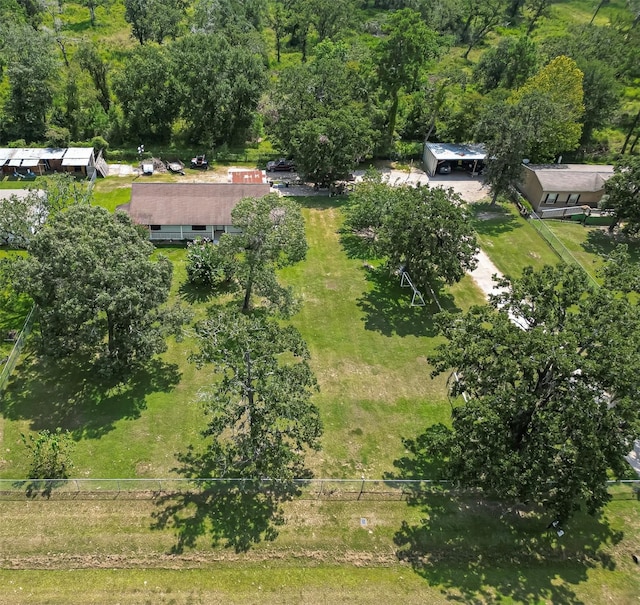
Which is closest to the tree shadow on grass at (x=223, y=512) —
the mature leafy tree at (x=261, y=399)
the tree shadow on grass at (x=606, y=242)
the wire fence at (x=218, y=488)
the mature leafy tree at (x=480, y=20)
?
the wire fence at (x=218, y=488)

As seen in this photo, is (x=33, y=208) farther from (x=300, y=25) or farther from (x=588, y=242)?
(x=300, y=25)

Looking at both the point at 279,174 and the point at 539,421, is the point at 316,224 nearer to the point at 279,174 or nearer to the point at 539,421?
the point at 279,174

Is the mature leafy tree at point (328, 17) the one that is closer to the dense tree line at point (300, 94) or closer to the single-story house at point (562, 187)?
the dense tree line at point (300, 94)

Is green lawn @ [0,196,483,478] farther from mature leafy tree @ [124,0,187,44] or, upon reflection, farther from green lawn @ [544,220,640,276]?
mature leafy tree @ [124,0,187,44]

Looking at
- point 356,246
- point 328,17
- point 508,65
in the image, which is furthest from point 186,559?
point 328,17

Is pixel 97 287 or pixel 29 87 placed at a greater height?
pixel 97 287

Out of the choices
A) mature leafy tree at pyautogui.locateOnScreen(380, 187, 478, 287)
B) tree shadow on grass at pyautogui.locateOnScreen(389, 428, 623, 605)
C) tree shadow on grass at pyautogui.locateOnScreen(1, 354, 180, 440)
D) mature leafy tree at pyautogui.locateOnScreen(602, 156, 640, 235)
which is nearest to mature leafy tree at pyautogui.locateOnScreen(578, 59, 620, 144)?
mature leafy tree at pyautogui.locateOnScreen(602, 156, 640, 235)
